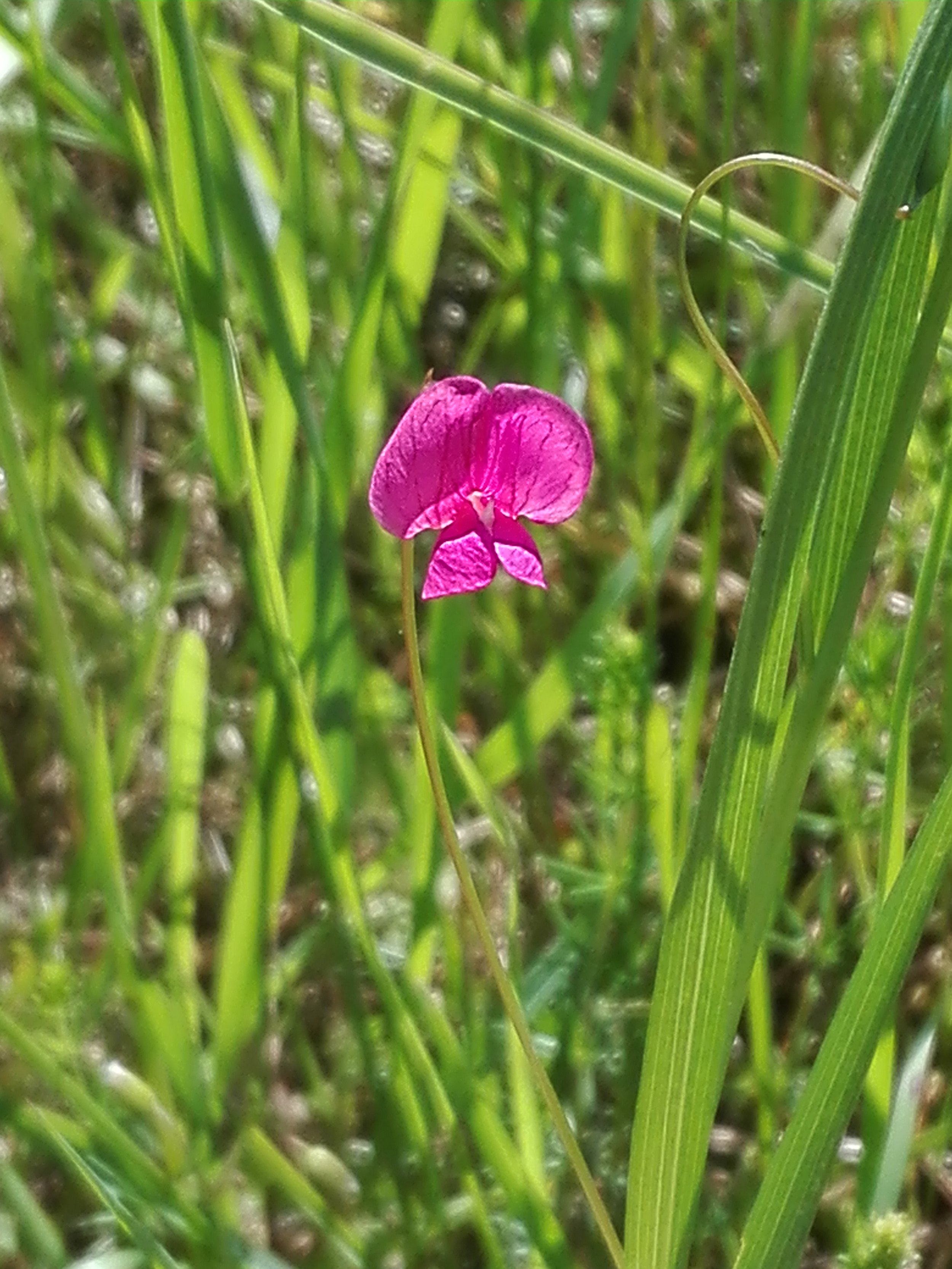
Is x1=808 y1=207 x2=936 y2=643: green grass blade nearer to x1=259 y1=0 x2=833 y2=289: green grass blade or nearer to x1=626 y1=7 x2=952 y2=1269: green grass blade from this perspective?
x1=626 y1=7 x2=952 y2=1269: green grass blade

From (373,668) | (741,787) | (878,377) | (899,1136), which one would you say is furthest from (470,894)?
(373,668)

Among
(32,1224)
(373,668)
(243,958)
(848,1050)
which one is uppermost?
(848,1050)

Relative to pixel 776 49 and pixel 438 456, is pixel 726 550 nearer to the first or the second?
pixel 776 49

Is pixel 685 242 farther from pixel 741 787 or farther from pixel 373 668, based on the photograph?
pixel 373 668

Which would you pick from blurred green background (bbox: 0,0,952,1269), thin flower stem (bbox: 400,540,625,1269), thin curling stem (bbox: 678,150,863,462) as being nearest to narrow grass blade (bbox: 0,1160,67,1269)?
blurred green background (bbox: 0,0,952,1269)

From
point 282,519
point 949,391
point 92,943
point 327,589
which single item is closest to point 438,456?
point 327,589

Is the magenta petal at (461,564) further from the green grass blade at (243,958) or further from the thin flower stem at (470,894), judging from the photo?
the green grass blade at (243,958)

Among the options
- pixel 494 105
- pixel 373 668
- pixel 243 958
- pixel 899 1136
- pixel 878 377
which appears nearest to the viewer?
pixel 878 377

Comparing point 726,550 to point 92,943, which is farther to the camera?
point 726,550
